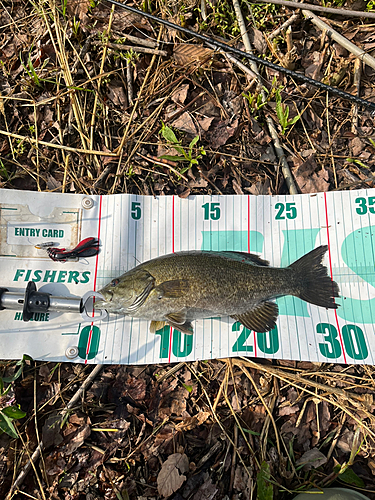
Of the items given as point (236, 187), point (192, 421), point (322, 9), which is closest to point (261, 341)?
point (192, 421)

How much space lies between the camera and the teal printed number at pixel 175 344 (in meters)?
3.29

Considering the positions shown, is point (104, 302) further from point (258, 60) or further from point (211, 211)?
point (258, 60)

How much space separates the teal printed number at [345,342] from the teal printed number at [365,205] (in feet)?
4.57

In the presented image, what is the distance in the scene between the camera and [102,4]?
4.10 m

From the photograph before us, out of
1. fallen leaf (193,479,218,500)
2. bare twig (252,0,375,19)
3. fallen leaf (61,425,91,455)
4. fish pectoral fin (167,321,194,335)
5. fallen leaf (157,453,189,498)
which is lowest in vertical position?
fallen leaf (193,479,218,500)

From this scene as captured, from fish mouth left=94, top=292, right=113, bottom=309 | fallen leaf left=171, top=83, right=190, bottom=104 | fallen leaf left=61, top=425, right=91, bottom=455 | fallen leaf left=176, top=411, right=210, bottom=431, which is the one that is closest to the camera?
fallen leaf left=61, top=425, right=91, bottom=455

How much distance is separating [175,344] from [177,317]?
352 millimetres

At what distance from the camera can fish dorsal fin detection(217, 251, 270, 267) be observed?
3.38 m

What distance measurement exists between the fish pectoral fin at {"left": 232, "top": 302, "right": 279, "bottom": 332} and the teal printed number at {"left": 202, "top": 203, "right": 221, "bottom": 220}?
47.1 inches

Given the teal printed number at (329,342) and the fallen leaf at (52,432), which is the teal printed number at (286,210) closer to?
the teal printed number at (329,342)

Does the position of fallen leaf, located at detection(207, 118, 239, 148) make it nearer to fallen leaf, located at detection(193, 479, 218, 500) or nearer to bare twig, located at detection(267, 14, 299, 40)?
bare twig, located at detection(267, 14, 299, 40)

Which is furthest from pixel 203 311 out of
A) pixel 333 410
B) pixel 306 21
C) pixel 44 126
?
pixel 306 21

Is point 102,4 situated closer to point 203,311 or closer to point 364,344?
point 203,311

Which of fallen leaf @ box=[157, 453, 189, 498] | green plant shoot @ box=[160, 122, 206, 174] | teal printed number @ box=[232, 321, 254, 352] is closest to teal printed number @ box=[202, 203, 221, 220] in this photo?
green plant shoot @ box=[160, 122, 206, 174]
